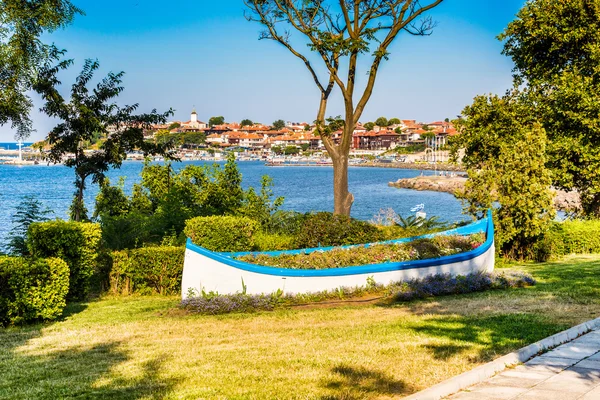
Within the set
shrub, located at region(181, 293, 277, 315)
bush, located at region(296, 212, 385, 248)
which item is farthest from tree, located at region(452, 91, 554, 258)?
shrub, located at region(181, 293, 277, 315)

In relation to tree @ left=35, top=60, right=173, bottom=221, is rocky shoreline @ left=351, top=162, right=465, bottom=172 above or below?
below

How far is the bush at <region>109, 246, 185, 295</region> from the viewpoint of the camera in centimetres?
1345

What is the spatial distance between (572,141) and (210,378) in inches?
761

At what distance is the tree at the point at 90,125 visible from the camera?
60.1ft

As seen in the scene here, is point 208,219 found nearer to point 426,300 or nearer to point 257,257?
point 257,257

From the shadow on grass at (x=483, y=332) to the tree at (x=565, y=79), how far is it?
14.5 meters

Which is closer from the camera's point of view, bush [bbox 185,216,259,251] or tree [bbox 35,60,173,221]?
bush [bbox 185,216,259,251]

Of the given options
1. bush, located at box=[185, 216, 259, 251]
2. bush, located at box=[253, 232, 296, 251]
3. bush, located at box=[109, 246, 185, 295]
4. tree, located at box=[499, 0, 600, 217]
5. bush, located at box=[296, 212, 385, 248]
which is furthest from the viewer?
tree, located at box=[499, 0, 600, 217]

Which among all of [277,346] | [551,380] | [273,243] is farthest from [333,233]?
[551,380]

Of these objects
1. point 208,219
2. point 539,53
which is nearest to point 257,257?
point 208,219

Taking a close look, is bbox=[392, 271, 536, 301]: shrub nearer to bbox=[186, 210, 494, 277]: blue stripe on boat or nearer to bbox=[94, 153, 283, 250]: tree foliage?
bbox=[186, 210, 494, 277]: blue stripe on boat

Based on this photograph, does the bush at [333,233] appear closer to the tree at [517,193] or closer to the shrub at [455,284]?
the shrub at [455,284]

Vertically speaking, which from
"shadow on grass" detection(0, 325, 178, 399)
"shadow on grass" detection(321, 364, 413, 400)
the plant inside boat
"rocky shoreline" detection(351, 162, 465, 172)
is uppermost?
the plant inside boat

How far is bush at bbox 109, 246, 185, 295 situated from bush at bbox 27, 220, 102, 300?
0.62 m
